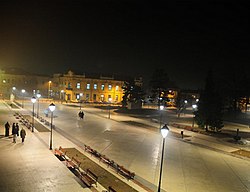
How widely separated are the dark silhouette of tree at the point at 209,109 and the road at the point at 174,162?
350 inches

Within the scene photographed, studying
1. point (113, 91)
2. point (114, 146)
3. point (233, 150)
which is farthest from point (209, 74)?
point (113, 91)

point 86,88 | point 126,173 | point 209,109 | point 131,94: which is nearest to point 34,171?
point 126,173

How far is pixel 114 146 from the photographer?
69.6 feet

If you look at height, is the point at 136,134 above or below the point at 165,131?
below

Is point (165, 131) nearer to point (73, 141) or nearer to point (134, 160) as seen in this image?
point (134, 160)

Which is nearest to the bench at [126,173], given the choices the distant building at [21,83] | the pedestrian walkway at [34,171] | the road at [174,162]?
the pedestrian walkway at [34,171]

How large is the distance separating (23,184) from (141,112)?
45622mm

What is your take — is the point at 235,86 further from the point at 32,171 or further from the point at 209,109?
the point at 32,171

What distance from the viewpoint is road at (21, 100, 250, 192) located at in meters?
13.8

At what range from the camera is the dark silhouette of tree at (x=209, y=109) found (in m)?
33.4

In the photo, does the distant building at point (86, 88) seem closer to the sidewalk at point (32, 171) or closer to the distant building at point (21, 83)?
the distant building at point (21, 83)

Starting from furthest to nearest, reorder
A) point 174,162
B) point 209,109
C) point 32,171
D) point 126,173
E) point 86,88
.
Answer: point 86,88
point 209,109
point 174,162
point 126,173
point 32,171

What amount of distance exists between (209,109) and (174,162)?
18.3 m

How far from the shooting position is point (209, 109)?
33.9m
